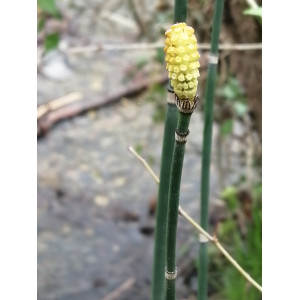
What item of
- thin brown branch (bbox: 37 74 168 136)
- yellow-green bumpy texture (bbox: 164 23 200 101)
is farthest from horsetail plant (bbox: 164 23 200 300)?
thin brown branch (bbox: 37 74 168 136)

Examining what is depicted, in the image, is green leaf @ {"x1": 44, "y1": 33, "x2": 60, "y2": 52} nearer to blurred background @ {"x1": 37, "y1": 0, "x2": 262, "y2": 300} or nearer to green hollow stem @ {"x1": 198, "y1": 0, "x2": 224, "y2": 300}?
blurred background @ {"x1": 37, "y1": 0, "x2": 262, "y2": 300}

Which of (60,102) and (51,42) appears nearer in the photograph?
(51,42)

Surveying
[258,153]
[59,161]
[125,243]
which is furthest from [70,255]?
[258,153]

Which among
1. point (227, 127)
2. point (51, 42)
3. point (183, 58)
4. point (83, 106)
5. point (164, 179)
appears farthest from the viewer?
point (83, 106)

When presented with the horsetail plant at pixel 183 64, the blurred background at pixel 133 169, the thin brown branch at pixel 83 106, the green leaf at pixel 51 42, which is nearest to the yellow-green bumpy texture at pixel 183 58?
the horsetail plant at pixel 183 64

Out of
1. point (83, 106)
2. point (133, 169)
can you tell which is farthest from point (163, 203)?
point (83, 106)

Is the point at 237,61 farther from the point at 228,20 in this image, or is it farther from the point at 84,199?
the point at 84,199

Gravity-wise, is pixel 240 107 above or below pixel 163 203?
above

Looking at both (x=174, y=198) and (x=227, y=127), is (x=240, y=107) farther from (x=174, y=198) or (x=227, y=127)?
(x=174, y=198)
